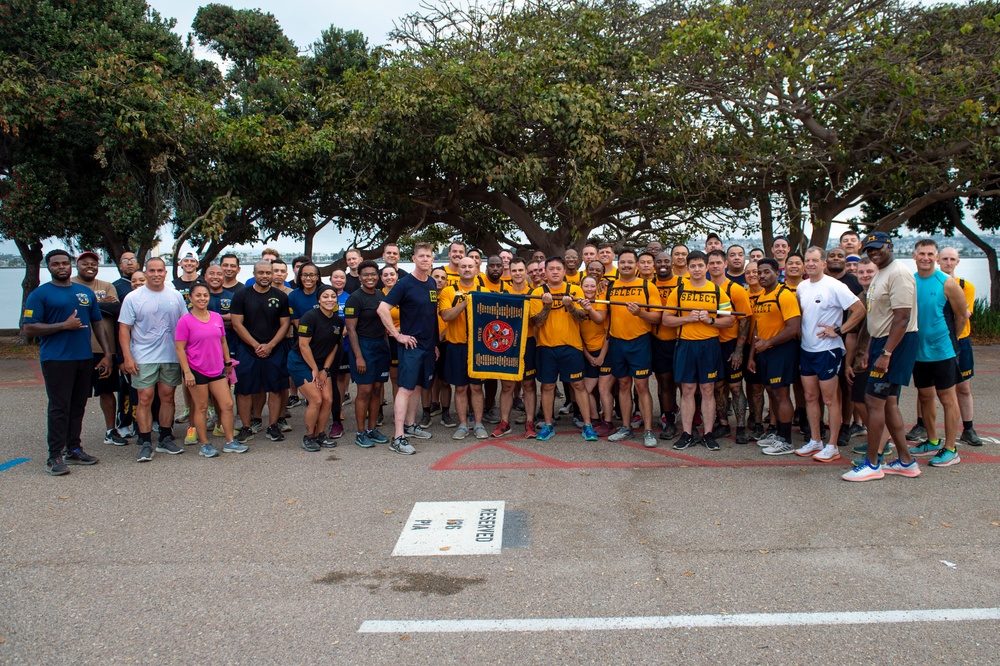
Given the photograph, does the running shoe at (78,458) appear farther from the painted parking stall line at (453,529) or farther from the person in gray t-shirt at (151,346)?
the painted parking stall line at (453,529)

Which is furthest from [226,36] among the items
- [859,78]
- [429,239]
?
[859,78]

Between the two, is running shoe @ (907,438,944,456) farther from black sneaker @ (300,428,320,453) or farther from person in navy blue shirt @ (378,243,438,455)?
black sneaker @ (300,428,320,453)

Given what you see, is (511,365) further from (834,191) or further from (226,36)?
(226,36)

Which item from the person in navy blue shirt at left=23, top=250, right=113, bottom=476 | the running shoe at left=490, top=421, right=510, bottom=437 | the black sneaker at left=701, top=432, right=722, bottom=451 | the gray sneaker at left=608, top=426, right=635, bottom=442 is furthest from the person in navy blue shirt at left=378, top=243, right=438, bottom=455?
the black sneaker at left=701, top=432, right=722, bottom=451

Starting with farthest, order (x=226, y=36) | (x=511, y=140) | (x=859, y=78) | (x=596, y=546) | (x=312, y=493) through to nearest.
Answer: (x=226, y=36)
(x=511, y=140)
(x=859, y=78)
(x=312, y=493)
(x=596, y=546)

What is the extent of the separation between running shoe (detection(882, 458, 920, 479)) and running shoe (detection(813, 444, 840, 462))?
542mm

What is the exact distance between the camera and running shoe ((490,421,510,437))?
7.71m

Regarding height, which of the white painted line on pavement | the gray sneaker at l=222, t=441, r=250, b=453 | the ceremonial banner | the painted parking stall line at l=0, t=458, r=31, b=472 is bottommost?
the white painted line on pavement

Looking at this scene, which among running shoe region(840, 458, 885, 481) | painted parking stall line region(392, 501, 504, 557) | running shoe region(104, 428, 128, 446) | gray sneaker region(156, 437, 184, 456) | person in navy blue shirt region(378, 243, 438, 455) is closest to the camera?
painted parking stall line region(392, 501, 504, 557)

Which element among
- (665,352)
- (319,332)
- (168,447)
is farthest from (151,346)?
(665,352)

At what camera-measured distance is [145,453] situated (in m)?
6.87

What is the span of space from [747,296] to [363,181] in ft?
32.7

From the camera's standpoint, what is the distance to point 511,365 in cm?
761

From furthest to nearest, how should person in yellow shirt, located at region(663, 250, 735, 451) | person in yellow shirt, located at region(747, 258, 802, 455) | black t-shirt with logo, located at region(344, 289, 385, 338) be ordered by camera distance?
1. black t-shirt with logo, located at region(344, 289, 385, 338)
2. person in yellow shirt, located at region(663, 250, 735, 451)
3. person in yellow shirt, located at region(747, 258, 802, 455)
